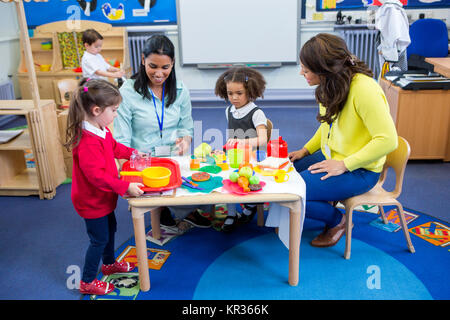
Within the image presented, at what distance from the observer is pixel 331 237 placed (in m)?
2.28

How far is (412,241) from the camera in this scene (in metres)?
2.32

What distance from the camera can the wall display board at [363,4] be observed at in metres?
5.05

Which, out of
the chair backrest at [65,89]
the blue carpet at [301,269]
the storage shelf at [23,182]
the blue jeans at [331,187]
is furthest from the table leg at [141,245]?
the chair backrest at [65,89]

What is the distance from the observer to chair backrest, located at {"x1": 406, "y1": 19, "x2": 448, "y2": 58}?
14.3 feet

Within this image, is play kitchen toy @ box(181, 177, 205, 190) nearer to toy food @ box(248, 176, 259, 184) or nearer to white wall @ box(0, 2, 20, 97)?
toy food @ box(248, 176, 259, 184)

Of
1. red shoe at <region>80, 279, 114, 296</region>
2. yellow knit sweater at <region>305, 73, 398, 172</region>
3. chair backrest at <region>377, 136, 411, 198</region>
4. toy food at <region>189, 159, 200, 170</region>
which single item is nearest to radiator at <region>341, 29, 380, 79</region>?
chair backrest at <region>377, 136, 411, 198</region>

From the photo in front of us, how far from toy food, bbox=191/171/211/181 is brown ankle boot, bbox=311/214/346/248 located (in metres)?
0.79

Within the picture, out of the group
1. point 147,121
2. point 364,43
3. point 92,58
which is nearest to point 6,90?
point 92,58

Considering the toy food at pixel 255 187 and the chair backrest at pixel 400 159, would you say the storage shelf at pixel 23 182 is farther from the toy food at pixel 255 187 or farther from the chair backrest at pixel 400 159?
the chair backrest at pixel 400 159

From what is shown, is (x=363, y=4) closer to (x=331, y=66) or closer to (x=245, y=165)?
(x=331, y=66)

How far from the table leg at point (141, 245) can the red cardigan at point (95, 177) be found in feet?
0.43

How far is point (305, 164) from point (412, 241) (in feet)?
2.36

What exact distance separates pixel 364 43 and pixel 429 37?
1.03 meters

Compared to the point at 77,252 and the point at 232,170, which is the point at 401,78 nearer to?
the point at 232,170
